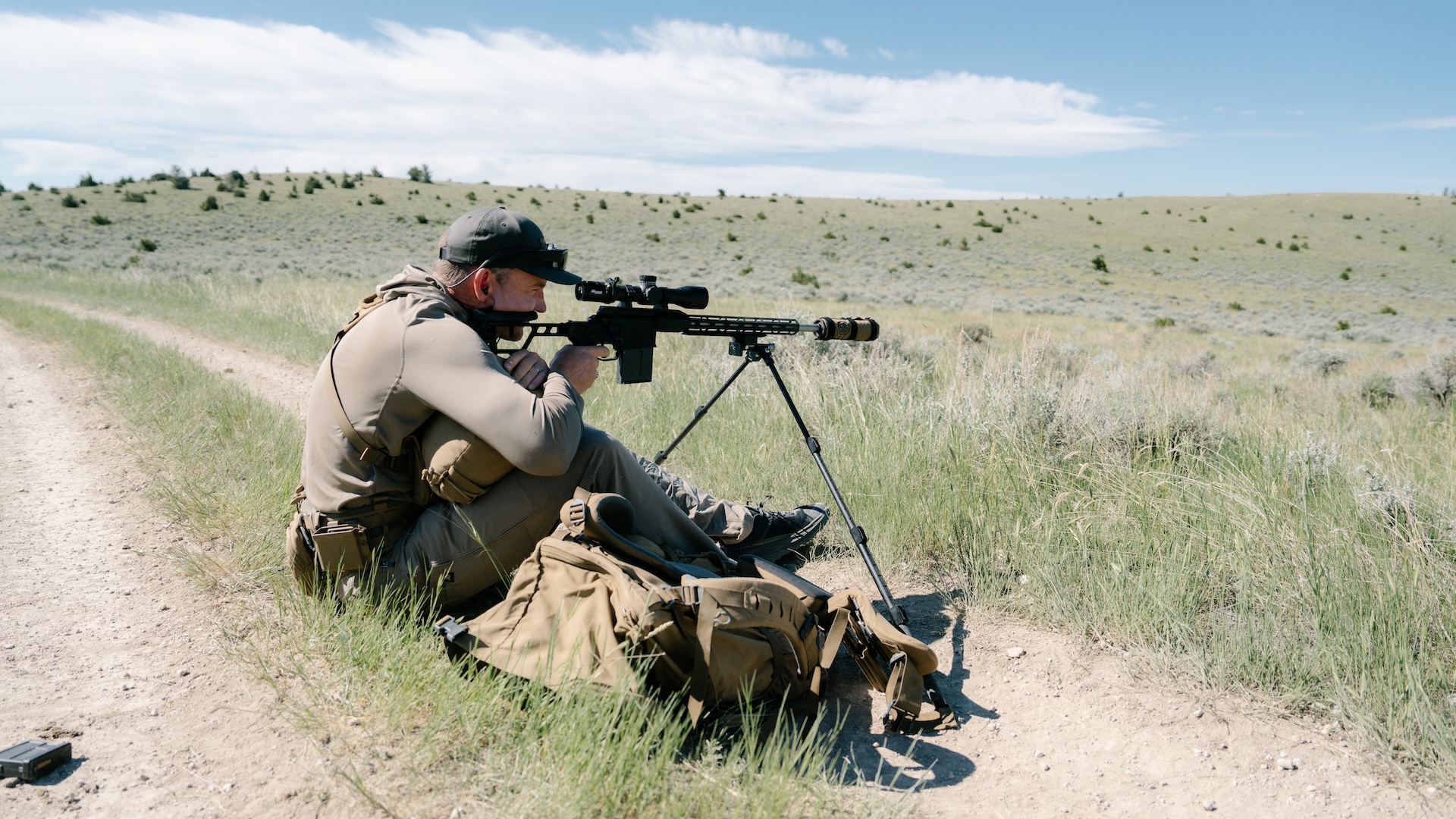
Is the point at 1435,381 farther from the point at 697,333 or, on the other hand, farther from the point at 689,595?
the point at 689,595

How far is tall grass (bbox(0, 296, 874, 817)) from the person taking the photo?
2088 millimetres

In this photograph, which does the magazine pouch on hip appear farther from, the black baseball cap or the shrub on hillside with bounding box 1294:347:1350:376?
the shrub on hillside with bounding box 1294:347:1350:376

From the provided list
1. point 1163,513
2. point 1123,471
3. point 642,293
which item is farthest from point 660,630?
point 1123,471

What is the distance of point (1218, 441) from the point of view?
16.2ft

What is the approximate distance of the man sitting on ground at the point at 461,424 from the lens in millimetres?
2592

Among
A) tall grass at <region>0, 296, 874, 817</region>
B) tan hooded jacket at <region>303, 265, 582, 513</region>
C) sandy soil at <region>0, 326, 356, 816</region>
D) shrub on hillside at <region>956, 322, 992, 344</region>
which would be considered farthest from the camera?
shrub on hillside at <region>956, 322, 992, 344</region>

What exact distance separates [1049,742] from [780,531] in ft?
5.27

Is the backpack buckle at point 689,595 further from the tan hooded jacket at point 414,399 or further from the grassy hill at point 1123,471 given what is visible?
the grassy hill at point 1123,471

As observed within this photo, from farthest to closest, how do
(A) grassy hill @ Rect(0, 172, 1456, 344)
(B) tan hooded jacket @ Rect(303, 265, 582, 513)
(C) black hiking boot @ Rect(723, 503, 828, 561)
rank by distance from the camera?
(A) grassy hill @ Rect(0, 172, 1456, 344)
(C) black hiking boot @ Rect(723, 503, 828, 561)
(B) tan hooded jacket @ Rect(303, 265, 582, 513)

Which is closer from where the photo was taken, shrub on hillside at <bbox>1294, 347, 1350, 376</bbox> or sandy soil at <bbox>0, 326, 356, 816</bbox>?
sandy soil at <bbox>0, 326, 356, 816</bbox>

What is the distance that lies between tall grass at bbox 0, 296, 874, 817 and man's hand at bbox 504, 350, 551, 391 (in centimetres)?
85

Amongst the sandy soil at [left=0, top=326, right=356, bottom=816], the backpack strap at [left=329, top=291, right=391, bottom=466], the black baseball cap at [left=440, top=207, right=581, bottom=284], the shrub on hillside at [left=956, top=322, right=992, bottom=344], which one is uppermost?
the black baseball cap at [left=440, top=207, right=581, bottom=284]

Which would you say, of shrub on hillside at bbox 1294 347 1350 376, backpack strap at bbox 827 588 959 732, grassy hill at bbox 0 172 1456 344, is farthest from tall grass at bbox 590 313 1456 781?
grassy hill at bbox 0 172 1456 344

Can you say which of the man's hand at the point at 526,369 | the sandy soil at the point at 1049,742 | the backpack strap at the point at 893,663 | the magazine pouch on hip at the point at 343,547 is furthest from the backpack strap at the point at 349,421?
the backpack strap at the point at 893,663
